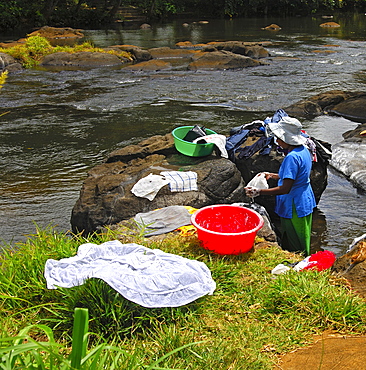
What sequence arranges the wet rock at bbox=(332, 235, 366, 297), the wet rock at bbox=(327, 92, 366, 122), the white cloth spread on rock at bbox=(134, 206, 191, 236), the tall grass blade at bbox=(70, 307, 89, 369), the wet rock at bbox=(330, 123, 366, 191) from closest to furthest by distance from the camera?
the tall grass blade at bbox=(70, 307, 89, 369), the wet rock at bbox=(332, 235, 366, 297), the white cloth spread on rock at bbox=(134, 206, 191, 236), the wet rock at bbox=(330, 123, 366, 191), the wet rock at bbox=(327, 92, 366, 122)

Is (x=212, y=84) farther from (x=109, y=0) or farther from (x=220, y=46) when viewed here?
(x=109, y=0)

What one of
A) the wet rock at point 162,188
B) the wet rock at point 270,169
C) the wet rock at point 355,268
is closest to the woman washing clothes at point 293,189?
the wet rock at point 162,188

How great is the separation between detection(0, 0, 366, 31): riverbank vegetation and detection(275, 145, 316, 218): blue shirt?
31.3m

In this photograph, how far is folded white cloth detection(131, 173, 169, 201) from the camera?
19.3 feet

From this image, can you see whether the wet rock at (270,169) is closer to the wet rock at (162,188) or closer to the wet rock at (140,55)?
the wet rock at (162,188)

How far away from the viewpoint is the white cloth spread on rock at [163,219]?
4984 mm

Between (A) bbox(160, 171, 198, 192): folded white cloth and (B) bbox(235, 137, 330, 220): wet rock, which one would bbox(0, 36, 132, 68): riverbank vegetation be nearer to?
(B) bbox(235, 137, 330, 220): wet rock

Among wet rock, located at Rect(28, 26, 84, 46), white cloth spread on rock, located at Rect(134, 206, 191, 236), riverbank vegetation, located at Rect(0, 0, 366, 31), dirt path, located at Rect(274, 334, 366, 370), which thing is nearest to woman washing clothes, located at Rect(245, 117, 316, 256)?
white cloth spread on rock, located at Rect(134, 206, 191, 236)

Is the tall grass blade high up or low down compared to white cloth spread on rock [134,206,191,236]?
up

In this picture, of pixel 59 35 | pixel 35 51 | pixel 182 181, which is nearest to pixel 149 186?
pixel 182 181

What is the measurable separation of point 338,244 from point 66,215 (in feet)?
12.8

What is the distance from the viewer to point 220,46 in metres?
22.5

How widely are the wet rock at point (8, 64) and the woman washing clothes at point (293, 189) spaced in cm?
1618

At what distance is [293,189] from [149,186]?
5.97ft
